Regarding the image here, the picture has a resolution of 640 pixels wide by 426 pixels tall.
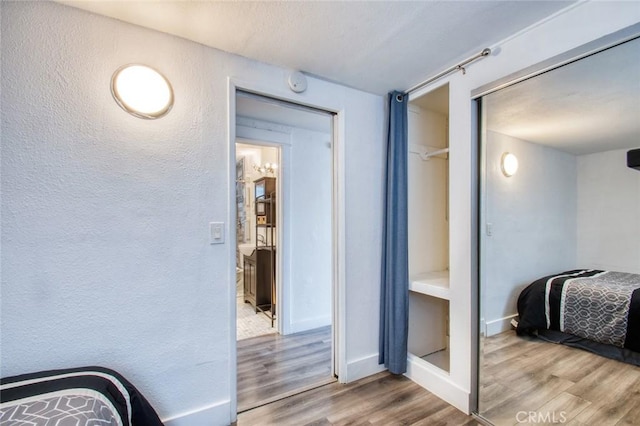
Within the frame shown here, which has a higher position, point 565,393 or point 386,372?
point 565,393

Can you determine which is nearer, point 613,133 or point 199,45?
point 613,133

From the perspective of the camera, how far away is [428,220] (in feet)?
8.18

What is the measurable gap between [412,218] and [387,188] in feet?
1.26

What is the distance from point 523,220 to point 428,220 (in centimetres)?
82

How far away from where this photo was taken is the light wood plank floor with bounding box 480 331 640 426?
4.58 feet

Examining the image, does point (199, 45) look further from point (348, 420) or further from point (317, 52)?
point (348, 420)

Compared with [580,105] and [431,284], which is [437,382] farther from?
[580,105]

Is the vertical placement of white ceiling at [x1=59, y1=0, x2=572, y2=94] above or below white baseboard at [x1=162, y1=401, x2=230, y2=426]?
above

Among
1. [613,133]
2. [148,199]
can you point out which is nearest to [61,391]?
[148,199]

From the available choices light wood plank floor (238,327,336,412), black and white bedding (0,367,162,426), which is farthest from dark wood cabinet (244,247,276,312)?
black and white bedding (0,367,162,426)

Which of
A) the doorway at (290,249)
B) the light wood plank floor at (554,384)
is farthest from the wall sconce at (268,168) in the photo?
the light wood plank floor at (554,384)

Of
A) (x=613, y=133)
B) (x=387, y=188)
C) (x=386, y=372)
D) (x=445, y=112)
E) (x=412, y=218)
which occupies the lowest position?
(x=386, y=372)

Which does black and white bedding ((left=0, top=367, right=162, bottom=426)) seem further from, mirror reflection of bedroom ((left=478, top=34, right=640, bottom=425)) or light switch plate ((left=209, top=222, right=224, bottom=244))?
mirror reflection of bedroom ((left=478, top=34, right=640, bottom=425))

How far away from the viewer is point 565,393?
1575 mm
